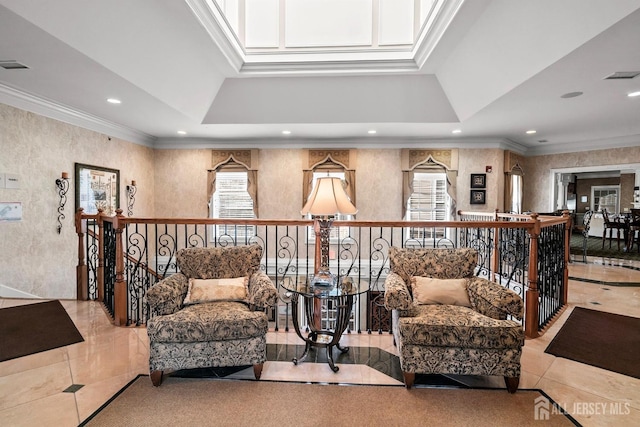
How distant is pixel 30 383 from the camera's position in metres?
2.26

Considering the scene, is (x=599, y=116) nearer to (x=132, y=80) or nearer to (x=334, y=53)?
(x=334, y=53)

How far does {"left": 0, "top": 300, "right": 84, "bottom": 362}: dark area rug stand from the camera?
9.09 feet

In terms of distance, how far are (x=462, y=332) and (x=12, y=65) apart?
474cm

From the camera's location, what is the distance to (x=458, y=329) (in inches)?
83.9

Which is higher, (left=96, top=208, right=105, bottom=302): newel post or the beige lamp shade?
the beige lamp shade

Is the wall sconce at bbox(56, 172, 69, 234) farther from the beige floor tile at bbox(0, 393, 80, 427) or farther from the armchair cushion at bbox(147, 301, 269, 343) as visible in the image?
the armchair cushion at bbox(147, 301, 269, 343)

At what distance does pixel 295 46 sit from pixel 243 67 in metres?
0.76

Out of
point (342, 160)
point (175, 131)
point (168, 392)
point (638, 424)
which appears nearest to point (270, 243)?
point (342, 160)

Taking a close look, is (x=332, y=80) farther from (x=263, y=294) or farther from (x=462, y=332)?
(x=462, y=332)

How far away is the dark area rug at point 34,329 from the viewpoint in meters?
2.77

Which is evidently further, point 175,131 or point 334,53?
point 175,131

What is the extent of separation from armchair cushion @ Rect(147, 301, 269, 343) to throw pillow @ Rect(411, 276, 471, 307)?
1272 mm

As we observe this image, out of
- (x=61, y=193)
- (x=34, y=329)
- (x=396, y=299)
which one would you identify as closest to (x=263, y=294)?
(x=396, y=299)

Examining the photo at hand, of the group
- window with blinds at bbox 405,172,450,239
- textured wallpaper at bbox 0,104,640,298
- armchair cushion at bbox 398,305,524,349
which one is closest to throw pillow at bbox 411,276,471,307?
armchair cushion at bbox 398,305,524,349
